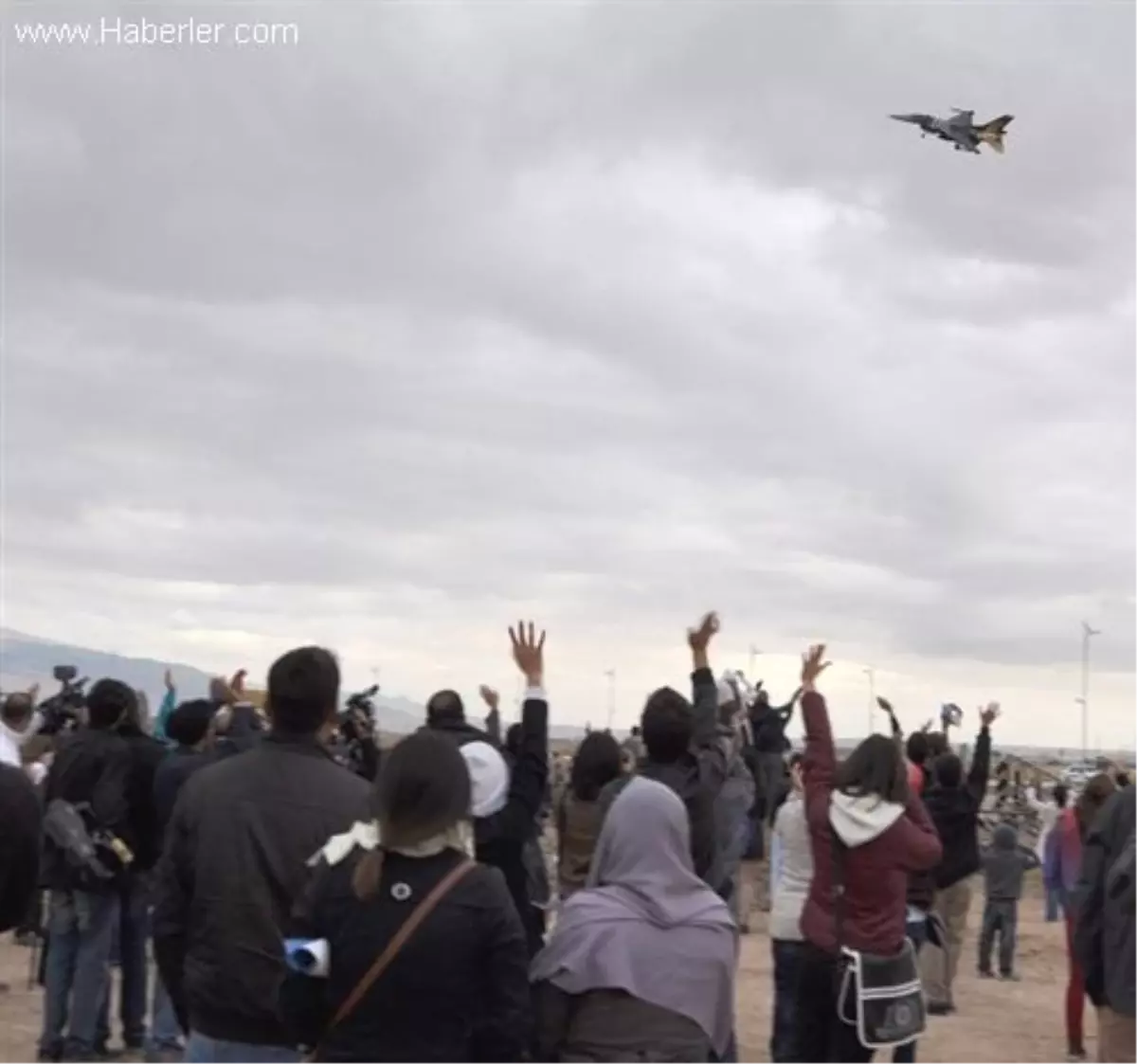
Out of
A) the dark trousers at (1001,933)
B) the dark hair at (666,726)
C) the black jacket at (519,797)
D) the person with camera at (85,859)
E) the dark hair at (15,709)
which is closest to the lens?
the black jacket at (519,797)

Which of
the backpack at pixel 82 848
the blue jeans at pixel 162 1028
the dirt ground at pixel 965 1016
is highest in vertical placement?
the backpack at pixel 82 848

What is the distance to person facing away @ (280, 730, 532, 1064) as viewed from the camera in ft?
11.0

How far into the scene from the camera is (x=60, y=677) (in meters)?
12.1

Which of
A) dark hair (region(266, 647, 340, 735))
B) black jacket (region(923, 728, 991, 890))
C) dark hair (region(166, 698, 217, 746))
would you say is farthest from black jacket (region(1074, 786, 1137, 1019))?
dark hair (region(166, 698, 217, 746))

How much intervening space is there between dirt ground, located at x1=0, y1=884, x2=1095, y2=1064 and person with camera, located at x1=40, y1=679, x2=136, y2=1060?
0.49 metres

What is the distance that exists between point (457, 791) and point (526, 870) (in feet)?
7.97

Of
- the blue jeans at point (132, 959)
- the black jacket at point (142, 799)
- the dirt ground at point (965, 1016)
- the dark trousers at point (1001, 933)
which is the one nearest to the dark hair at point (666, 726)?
the black jacket at point (142, 799)

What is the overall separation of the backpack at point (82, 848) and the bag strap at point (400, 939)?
4754 millimetres

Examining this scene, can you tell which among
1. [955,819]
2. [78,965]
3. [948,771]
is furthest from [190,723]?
[955,819]

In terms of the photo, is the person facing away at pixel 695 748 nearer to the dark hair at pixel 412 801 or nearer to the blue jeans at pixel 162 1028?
the dark hair at pixel 412 801

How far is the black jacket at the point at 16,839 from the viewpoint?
3.09m

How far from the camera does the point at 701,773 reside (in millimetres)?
5523

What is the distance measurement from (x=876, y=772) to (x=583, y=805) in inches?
62.7

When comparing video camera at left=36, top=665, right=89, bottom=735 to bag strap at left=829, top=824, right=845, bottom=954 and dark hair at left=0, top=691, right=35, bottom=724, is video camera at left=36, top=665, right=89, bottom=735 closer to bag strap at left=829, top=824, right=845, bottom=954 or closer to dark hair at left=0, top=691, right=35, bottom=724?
dark hair at left=0, top=691, right=35, bottom=724
